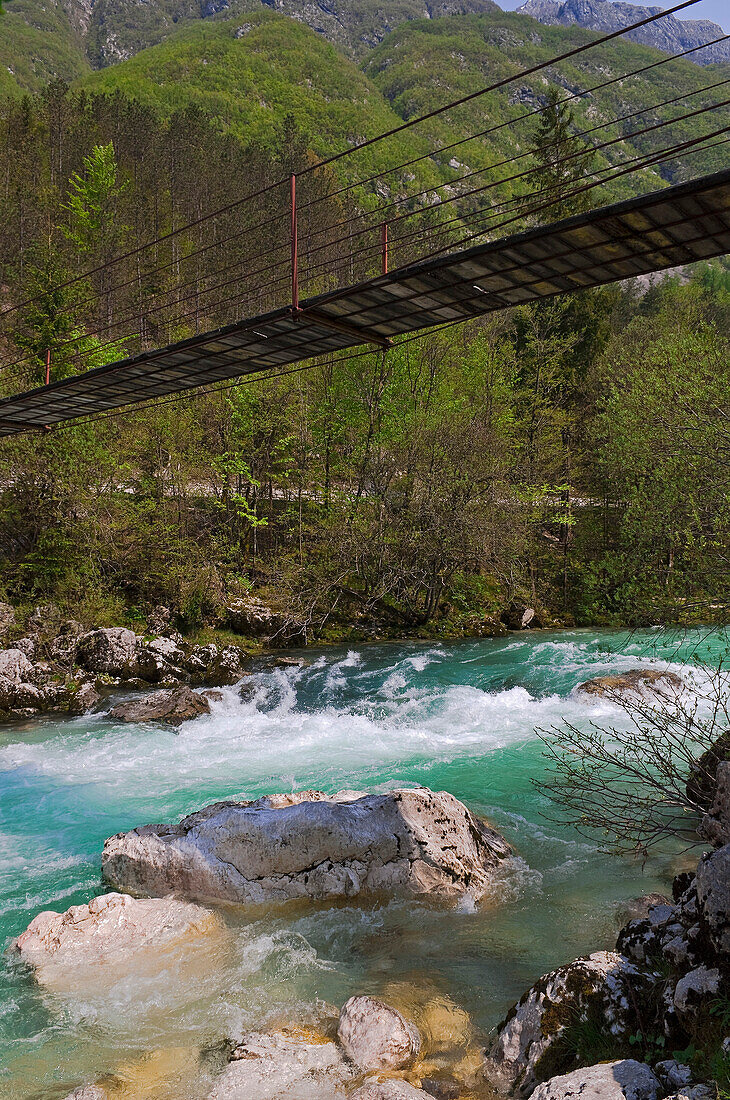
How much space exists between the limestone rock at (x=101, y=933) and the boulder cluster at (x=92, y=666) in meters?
6.74

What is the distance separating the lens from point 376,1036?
514 cm

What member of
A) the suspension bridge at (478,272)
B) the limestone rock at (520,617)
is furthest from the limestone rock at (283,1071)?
the limestone rock at (520,617)

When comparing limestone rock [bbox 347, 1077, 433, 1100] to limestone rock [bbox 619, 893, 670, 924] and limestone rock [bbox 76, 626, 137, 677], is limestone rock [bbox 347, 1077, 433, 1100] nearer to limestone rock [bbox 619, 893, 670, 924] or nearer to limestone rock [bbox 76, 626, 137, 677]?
limestone rock [bbox 619, 893, 670, 924]

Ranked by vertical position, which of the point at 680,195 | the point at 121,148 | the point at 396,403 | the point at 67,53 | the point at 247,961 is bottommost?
the point at 247,961

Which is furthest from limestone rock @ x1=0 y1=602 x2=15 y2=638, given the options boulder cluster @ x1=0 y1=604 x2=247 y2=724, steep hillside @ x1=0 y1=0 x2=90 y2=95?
steep hillside @ x1=0 y1=0 x2=90 y2=95

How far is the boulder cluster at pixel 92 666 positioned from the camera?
14.1m

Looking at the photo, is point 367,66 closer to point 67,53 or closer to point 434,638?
point 67,53

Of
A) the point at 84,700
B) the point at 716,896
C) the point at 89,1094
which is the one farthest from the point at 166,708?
the point at 716,896

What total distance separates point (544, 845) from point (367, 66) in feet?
501

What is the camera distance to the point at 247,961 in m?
6.36

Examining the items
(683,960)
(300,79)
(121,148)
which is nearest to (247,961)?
(683,960)

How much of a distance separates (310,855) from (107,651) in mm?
10147

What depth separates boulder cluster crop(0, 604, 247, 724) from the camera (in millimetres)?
14133

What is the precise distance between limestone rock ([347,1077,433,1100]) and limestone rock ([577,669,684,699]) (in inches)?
372
